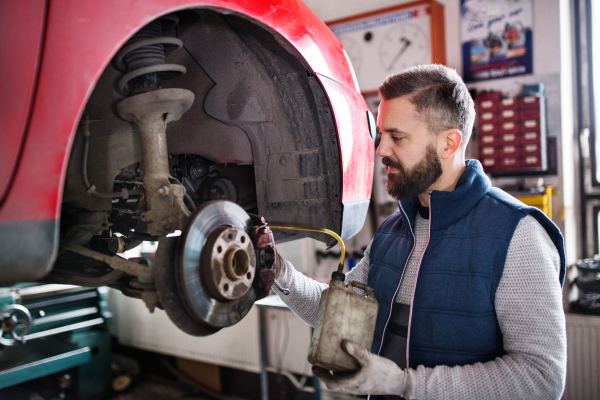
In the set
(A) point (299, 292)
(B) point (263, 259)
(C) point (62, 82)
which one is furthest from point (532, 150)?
(C) point (62, 82)

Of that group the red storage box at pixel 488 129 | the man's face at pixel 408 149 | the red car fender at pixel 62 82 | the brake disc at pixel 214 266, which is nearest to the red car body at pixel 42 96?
the red car fender at pixel 62 82

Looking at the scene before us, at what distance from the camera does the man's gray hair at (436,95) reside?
1.07 m

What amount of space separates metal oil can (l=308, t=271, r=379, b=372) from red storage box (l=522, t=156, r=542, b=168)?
189 centimetres

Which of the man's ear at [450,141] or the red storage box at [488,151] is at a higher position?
the red storage box at [488,151]

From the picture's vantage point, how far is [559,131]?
2.38 meters

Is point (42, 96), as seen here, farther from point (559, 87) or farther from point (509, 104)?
point (559, 87)

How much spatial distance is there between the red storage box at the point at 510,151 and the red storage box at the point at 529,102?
0.74ft

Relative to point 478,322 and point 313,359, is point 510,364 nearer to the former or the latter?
point 478,322

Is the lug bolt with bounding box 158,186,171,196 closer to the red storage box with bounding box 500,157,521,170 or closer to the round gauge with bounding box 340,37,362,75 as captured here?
the red storage box with bounding box 500,157,521,170

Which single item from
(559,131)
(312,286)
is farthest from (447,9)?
(312,286)

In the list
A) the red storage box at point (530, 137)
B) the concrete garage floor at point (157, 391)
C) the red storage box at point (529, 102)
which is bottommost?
the concrete garage floor at point (157, 391)

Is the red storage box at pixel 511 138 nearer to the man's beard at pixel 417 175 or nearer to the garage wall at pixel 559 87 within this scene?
the garage wall at pixel 559 87

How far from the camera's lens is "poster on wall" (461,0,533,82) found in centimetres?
245

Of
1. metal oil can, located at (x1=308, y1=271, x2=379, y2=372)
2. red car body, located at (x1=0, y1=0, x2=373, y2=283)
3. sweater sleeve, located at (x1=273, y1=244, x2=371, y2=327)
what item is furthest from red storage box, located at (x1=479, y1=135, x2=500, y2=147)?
red car body, located at (x1=0, y1=0, x2=373, y2=283)
